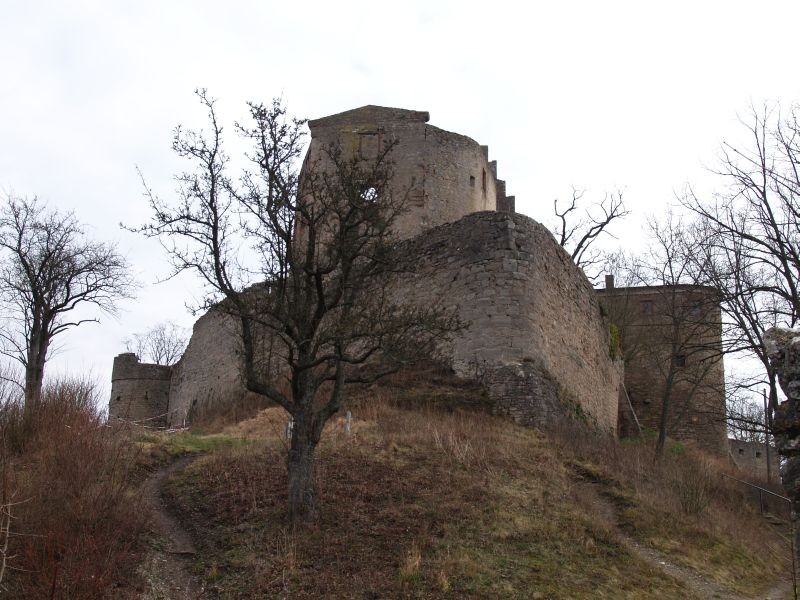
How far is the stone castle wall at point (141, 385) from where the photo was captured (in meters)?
34.1

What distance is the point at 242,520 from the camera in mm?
9711

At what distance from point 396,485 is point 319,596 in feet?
10.6

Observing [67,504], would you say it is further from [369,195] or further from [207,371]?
[207,371]

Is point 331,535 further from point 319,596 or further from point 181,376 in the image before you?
point 181,376

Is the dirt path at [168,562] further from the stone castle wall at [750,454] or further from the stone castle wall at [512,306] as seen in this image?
the stone castle wall at [750,454]

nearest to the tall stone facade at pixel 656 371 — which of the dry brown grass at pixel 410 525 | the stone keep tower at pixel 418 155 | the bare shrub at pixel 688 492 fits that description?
the stone keep tower at pixel 418 155

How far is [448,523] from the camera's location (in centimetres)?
964

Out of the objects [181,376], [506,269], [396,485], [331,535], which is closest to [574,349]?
[506,269]

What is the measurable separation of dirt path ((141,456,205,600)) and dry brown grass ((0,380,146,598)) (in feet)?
0.81

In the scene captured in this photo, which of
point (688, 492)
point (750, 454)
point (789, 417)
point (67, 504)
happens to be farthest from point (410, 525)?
point (750, 454)

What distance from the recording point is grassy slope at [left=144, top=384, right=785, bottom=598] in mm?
8281

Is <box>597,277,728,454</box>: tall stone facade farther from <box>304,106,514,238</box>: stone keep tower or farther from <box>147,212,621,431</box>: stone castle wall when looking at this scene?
<box>147,212,621,431</box>: stone castle wall

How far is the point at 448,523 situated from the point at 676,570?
118 inches

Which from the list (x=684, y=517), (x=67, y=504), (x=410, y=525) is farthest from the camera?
(x=684, y=517)
